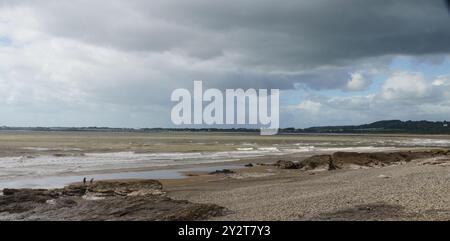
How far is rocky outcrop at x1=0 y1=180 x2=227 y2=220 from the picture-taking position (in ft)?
46.2

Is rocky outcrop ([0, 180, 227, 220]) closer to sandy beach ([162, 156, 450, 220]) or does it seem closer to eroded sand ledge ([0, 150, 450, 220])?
eroded sand ledge ([0, 150, 450, 220])

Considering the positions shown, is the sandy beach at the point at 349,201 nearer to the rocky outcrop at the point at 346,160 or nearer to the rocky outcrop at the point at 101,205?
the rocky outcrop at the point at 101,205

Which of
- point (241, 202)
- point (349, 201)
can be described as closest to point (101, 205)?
point (241, 202)

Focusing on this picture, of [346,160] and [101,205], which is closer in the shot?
[101,205]

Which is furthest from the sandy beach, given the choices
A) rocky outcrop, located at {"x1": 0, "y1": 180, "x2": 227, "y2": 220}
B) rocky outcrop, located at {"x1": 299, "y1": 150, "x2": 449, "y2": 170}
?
rocky outcrop, located at {"x1": 299, "y1": 150, "x2": 449, "y2": 170}

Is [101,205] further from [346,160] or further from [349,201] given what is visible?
[346,160]

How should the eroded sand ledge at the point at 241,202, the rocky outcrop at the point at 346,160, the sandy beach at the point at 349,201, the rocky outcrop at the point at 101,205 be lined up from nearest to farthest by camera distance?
the sandy beach at the point at 349,201 < the eroded sand ledge at the point at 241,202 < the rocky outcrop at the point at 101,205 < the rocky outcrop at the point at 346,160

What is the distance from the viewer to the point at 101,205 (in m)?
15.8

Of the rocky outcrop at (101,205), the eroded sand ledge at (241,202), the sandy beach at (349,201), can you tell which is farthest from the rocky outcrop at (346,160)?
the rocky outcrop at (101,205)

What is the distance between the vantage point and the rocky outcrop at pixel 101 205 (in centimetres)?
1408

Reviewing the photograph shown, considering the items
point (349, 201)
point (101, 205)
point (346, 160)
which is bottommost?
point (101, 205)
